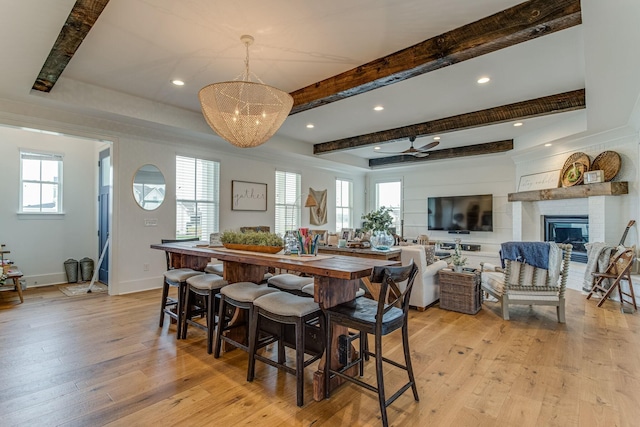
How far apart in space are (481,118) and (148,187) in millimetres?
5500

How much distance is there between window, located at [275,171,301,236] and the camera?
7555mm

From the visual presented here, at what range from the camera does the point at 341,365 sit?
91.2 inches

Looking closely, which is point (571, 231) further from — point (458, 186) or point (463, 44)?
point (463, 44)

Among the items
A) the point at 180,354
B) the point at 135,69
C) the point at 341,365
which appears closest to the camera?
the point at 341,365

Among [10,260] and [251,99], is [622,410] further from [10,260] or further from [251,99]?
[10,260]

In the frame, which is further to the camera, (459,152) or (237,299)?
(459,152)

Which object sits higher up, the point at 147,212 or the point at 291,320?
the point at 147,212

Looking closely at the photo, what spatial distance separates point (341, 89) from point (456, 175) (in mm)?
5844

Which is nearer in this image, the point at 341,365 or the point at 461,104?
the point at 341,365

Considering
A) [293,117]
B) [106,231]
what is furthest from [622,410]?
[106,231]

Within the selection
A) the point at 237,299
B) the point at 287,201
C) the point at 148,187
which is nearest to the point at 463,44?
the point at 237,299

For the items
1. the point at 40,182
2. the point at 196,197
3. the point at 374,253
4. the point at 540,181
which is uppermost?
the point at 540,181

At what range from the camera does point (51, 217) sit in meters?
5.74

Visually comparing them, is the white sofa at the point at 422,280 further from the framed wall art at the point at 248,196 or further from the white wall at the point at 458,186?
the white wall at the point at 458,186
